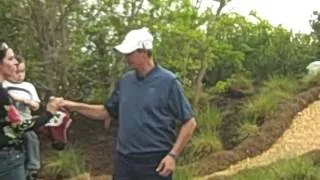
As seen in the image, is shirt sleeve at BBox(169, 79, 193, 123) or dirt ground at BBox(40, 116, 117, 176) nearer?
shirt sleeve at BBox(169, 79, 193, 123)

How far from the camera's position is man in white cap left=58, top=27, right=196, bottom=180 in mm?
6965

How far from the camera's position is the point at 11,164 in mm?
6547

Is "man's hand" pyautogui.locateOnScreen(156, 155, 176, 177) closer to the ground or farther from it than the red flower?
closer to the ground

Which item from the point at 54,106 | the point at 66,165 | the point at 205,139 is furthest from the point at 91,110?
the point at 205,139

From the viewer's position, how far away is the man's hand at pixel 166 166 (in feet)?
22.6

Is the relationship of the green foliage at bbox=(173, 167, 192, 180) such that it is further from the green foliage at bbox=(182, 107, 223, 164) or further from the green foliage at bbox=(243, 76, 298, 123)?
the green foliage at bbox=(243, 76, 298, 123)

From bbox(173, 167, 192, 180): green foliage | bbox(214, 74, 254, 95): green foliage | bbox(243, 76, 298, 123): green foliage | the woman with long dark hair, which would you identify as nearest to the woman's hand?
the woman with long dark hair

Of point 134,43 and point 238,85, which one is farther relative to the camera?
point 238,85

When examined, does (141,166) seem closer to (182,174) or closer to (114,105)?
(114,105)

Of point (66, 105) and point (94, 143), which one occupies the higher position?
point (66, 105)

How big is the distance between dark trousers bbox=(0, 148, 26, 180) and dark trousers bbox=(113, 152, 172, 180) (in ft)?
2.59

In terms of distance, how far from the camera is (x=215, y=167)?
11680mm

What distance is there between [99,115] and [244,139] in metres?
5.47

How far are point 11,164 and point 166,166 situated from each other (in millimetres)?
1017
